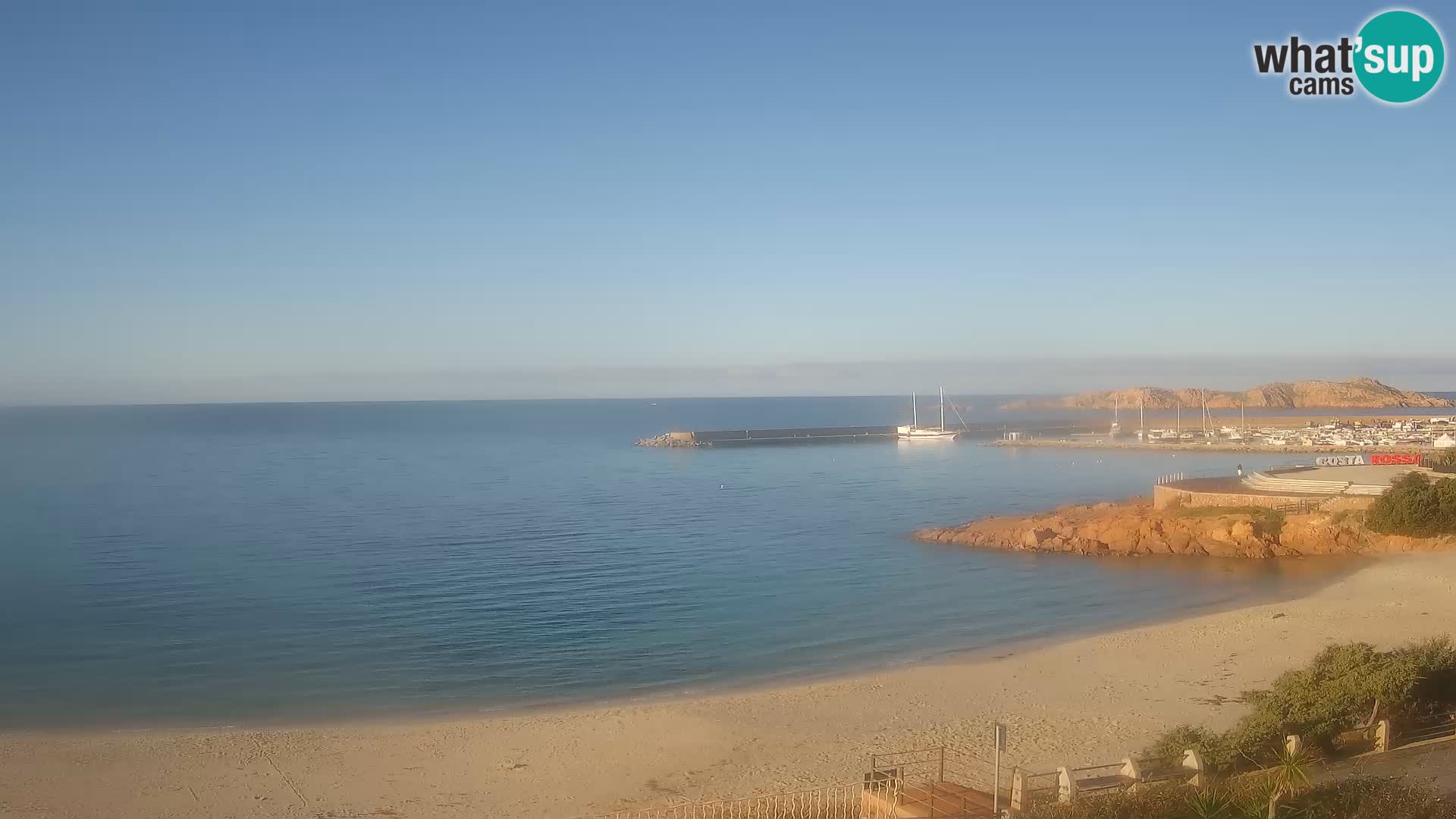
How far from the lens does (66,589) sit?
108 feet

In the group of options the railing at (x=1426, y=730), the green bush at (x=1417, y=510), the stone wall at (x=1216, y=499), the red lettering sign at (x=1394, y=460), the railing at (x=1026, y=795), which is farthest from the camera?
the red lettering sign at (x=1394, y=460)

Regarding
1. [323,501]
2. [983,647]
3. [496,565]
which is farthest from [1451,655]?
[323,501]

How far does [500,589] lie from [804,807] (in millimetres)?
21832

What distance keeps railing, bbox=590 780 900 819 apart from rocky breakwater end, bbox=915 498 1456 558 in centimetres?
2762

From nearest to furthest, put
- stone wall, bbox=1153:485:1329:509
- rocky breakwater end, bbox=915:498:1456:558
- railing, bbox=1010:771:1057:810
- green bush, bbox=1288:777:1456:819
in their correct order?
1. green bush, bbox=1288:777:1456:819
2. railing, bbox=1010:771:1057:810
3. rocky breakwater end, bbox=915:498:1456:558
4. stone wall, bbox=1153:485:1329:509

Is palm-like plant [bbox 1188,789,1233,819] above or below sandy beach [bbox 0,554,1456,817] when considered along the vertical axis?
above

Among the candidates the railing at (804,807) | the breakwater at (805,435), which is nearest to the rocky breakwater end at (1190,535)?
the railing at (804,807)

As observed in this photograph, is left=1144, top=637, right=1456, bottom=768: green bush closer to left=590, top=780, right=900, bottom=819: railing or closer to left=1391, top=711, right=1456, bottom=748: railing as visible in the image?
left=1391, top=711, right=1456, bottom=748: railing

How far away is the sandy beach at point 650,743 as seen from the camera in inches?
609

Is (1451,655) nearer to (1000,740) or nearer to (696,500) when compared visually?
(1000,740)

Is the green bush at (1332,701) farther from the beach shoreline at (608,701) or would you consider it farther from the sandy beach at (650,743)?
the beach shoreline at (608,701)

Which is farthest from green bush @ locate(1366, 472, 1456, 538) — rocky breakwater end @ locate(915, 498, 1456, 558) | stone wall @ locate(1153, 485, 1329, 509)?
stone wall @ locate(1153, 485, 1329, 509)

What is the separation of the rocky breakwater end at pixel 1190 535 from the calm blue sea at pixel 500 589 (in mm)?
1669

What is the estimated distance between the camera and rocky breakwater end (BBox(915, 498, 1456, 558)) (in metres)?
36.2
